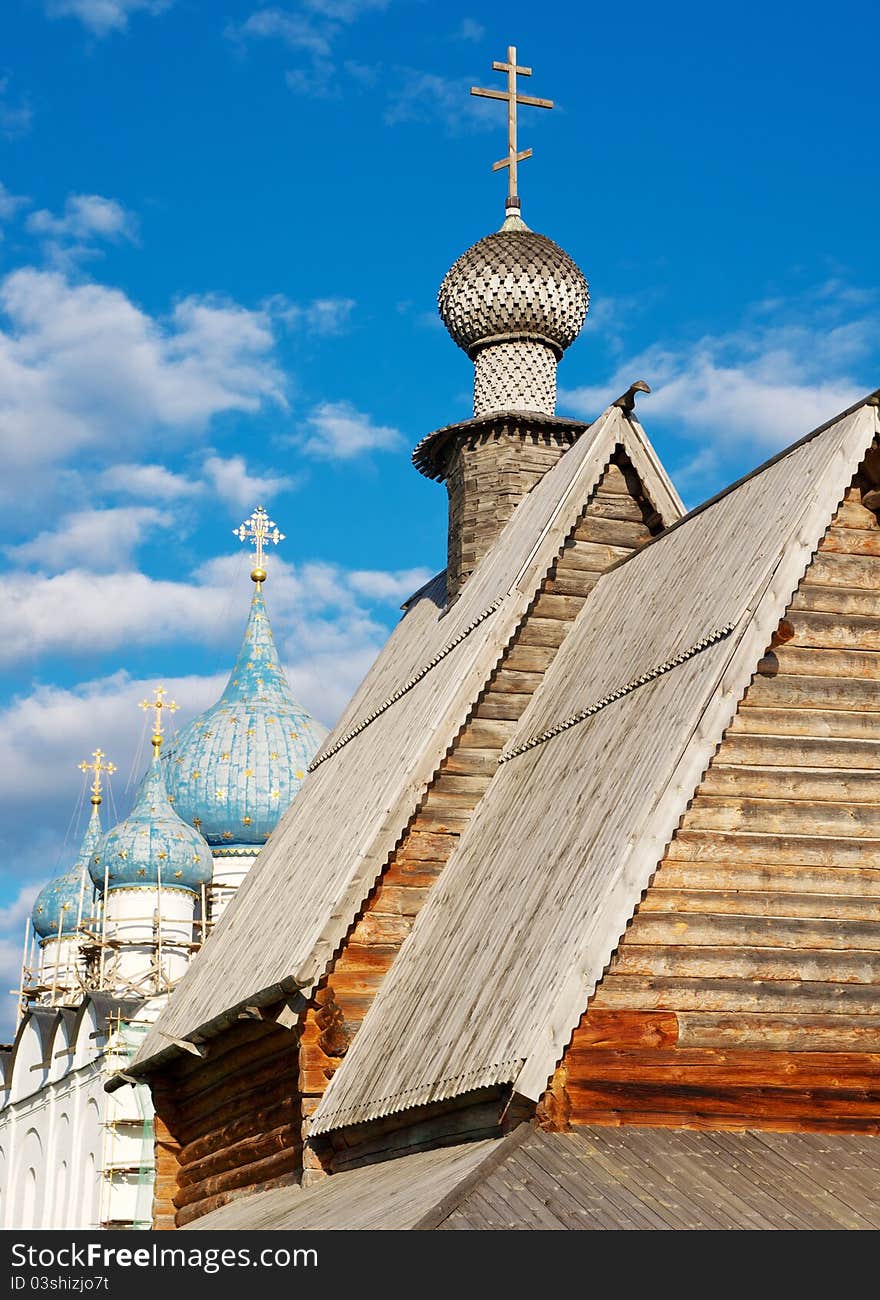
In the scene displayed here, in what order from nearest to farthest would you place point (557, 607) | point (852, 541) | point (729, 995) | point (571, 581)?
1. point (729, 995)
2. point (852, 541)
3. point (557, 607)
4. point (571, 581)

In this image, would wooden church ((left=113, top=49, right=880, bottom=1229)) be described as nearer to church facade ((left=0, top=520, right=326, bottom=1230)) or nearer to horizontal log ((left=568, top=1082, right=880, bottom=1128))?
horizontal log ((left=568, top=1082, right=880, bottom=1128))

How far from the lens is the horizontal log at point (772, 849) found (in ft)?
31.8

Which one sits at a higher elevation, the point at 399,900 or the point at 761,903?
the point at 399,900

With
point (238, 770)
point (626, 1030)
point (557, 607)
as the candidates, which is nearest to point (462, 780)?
point (557, 607)

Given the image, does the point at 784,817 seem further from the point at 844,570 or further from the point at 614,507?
the point at 614,507

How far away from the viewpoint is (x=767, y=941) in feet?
31.7

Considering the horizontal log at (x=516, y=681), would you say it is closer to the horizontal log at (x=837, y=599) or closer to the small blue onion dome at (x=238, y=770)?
the horizontal log at (x=837, y=599)

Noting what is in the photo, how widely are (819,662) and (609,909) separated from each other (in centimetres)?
195

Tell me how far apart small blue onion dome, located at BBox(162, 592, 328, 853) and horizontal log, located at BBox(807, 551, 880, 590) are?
3364 cm

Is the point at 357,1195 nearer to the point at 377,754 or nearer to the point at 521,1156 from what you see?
the point at 521,1156

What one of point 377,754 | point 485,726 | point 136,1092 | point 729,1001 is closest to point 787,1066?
point 729,1001

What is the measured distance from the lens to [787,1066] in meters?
9.55

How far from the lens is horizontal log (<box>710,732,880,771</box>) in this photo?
9945mm

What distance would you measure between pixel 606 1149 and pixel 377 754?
5.90 meters
